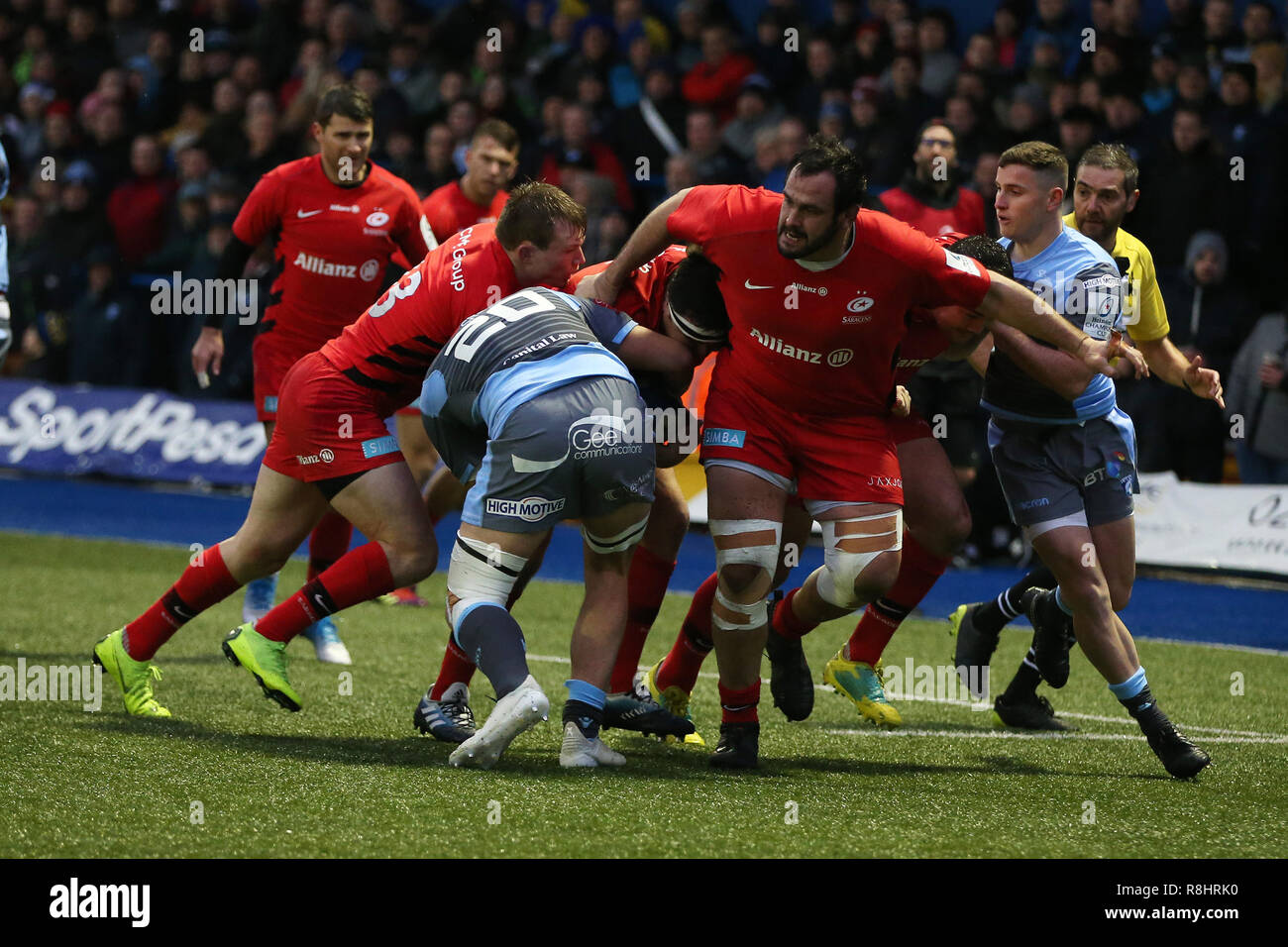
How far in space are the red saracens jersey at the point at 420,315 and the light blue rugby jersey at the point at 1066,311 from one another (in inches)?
69.0

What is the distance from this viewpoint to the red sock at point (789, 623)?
6203 millimetres

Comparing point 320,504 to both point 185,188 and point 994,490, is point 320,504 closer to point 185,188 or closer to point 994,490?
point 994,490

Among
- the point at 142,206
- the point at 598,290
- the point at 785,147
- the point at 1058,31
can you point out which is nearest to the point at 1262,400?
the point at 1058,31

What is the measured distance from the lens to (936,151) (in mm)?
9117

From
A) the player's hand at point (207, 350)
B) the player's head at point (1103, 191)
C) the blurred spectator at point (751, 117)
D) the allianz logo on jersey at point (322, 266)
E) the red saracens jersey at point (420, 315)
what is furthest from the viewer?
the blurred spectator at point (751, 117)

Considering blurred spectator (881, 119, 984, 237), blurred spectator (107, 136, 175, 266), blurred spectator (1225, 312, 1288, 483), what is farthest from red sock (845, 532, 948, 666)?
blurred spectator (107, 136, 175, 266)

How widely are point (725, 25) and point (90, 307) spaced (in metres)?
6.08

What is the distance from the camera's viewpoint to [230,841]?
4.29m

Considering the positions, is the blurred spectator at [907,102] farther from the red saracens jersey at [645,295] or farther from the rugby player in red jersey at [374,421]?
the rugby player in red jersey at [374,421]

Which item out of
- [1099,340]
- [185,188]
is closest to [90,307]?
[185,188]

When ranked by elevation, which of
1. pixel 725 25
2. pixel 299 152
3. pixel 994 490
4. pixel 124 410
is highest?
pixel 725 25

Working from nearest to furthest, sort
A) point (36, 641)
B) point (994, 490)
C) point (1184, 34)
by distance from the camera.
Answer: point (36, 641) < point (994, 490) < point (1184, 34)

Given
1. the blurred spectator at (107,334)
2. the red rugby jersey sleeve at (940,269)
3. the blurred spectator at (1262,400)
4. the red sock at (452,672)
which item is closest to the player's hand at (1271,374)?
the blurred spectator at (1262,400)

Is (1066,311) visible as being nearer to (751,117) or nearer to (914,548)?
(914,548)
